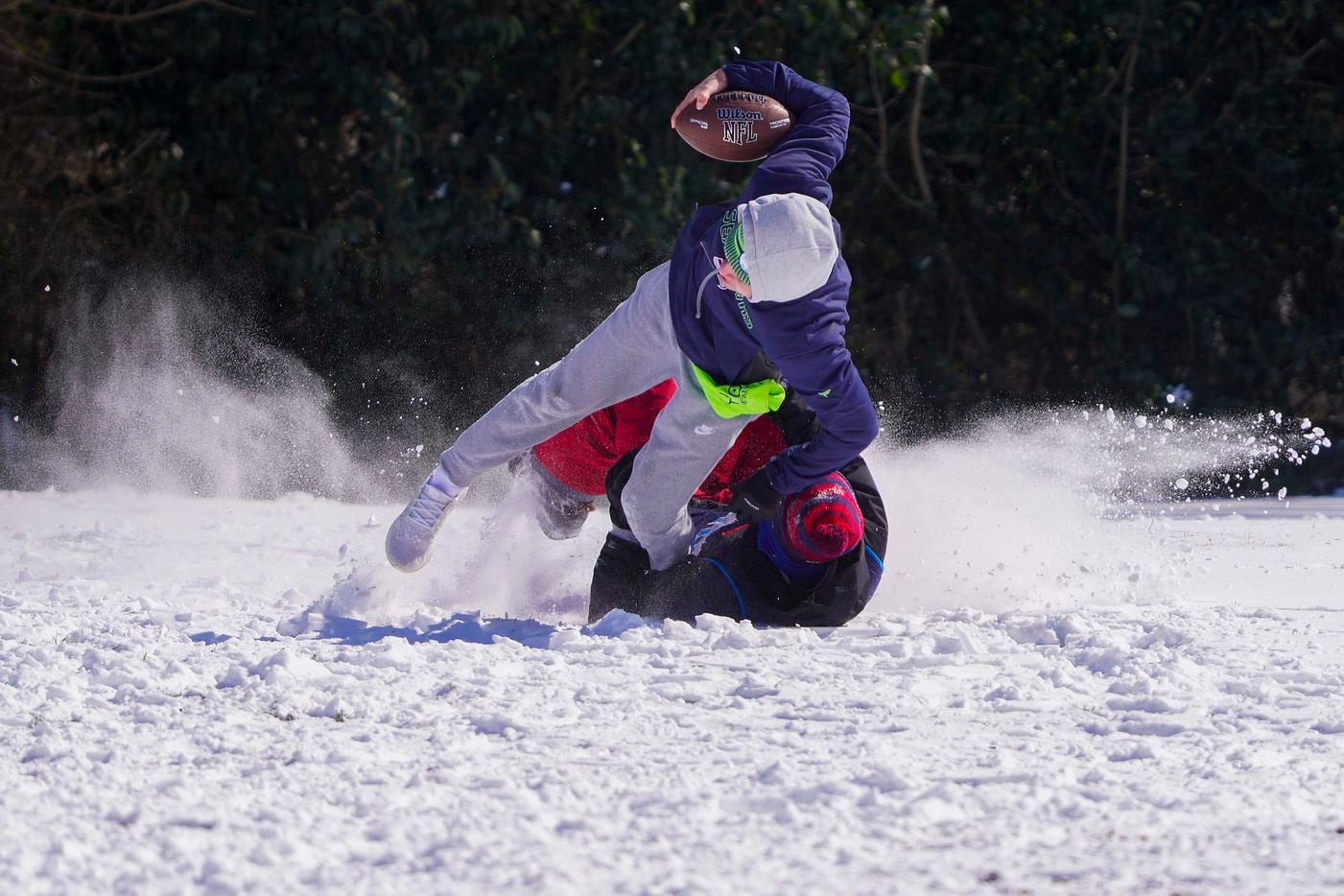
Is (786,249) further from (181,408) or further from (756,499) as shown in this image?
(181,408)

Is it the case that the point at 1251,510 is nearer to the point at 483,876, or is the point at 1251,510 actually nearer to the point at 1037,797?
the point at 1037,797

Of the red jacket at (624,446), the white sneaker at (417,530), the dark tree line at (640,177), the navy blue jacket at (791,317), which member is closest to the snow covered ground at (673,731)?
the white sneaker at (417,530)

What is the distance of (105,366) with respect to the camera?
6594 millimetres

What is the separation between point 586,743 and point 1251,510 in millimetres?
4278

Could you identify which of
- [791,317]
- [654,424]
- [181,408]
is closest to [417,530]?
[654,424]

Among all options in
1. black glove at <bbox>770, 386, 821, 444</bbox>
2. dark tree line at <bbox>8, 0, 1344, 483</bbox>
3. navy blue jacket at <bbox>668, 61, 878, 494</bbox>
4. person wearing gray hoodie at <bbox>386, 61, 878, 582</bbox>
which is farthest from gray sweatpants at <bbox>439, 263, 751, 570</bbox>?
dark tree line at <bbox>8, 0, 1344, 483</bbox>

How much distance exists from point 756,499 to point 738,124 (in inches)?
33.4

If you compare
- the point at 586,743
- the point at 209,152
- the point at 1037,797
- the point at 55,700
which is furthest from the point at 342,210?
the point at 1037,797

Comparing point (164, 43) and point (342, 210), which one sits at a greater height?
point (164, 43)

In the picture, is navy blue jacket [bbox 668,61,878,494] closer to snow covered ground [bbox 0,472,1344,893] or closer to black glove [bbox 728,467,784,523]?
black glove [bbox 728,467,784,523]

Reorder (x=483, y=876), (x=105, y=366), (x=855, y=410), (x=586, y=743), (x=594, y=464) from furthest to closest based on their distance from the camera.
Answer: (x=105, y=366) < (x=594, y=464) < (x=855, y=410) < (x=586, y=743) < (x=483, y=876)

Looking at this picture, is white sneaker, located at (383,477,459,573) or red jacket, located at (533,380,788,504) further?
red jacket, located at (533,380,788,504)

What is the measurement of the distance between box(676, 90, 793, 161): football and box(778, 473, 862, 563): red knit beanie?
2.57 feet

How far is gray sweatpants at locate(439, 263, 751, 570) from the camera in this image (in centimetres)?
327
